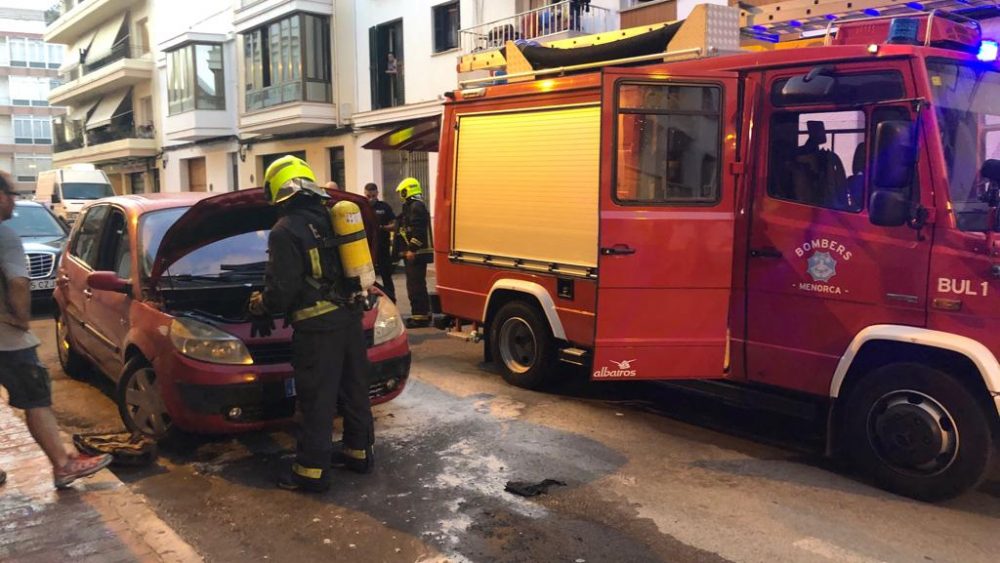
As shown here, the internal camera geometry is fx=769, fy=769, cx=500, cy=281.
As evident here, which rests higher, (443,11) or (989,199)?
(443,11)

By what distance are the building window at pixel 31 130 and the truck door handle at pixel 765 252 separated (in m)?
67.8

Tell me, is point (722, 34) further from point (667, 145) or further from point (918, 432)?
point (918, 432)

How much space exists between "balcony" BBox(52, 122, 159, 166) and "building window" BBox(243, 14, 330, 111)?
39.8 feet

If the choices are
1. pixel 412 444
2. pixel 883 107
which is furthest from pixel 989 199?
pixel 412 444

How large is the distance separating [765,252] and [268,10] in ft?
73.2

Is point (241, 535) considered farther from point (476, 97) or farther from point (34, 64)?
point (34, 64)

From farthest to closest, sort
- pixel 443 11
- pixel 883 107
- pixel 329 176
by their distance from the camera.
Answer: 1. pixel 329 176
2. pixel 443 11
3. pixel 883 107

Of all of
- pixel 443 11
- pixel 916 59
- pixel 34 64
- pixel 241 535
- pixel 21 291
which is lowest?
pixel 241 535

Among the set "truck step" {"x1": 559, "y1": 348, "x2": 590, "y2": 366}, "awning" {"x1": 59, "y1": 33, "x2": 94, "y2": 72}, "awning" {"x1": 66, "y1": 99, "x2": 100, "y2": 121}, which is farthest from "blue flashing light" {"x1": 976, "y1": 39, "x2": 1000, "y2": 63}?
"awning" {"x1": 59, "y1": 33, "x2": 94, "y2": 72}

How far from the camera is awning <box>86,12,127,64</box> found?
121ft

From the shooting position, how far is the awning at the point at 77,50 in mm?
→ 39922

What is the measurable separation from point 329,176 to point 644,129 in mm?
19748

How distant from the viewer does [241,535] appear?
12.7ft

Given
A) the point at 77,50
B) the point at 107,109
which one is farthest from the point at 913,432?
the point at 77,50
